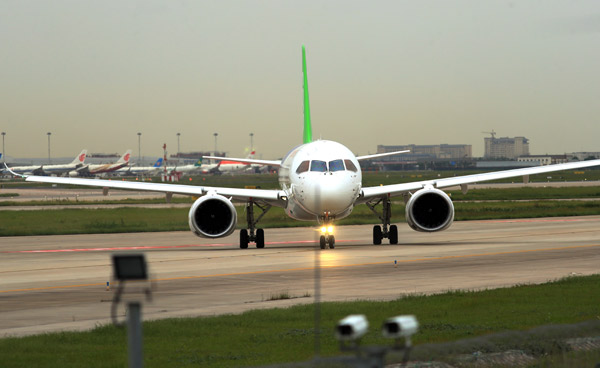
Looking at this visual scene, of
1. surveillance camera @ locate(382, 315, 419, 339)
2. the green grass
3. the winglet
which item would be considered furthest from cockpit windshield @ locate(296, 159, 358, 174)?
surveillance camera @ locate(382, 315, 419, 339)

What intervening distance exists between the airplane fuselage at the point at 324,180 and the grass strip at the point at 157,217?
1605 cm

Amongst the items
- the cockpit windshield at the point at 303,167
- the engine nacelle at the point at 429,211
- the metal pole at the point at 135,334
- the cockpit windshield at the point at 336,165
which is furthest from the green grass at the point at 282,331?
the engine nacelle at the point at 429,211

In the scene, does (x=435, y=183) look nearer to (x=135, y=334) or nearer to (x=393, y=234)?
(x=393, y=234)

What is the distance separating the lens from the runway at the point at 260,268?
59.5ft

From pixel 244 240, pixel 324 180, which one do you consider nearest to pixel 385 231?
pixel 244 240

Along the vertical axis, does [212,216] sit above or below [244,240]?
above

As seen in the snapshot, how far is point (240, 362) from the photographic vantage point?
11438mm

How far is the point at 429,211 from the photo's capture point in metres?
33.7

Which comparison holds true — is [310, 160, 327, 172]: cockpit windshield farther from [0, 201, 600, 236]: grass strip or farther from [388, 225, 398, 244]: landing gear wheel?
[0, 201, 600, 236]: grass strip

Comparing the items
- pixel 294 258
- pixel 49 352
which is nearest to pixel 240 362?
pixel 49 352

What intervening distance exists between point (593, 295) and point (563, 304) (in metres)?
1.52

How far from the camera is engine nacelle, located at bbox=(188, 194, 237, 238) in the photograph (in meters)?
32.7

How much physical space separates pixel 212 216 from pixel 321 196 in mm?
4817

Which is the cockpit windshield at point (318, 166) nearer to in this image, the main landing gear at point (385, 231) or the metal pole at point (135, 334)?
the main landing gear at point (385, 231)
